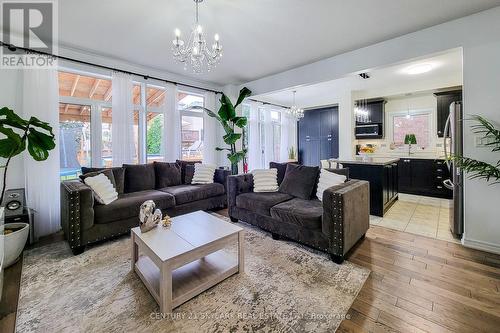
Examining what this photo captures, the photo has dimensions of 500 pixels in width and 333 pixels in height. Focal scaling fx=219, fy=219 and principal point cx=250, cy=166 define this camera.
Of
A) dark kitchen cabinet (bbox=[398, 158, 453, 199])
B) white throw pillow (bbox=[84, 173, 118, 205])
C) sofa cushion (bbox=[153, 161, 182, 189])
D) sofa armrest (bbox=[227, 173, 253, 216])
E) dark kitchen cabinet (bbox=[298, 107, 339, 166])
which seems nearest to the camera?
white throw pillow (bbox=[84, 173, 118, 205])

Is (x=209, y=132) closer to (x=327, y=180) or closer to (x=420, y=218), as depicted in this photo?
(x=327, y=180)

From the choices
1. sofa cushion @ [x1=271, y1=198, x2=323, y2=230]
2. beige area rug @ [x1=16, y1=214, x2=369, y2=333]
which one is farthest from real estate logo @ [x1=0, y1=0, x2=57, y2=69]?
sofa cushion @ [x1=271, y1=198, x2=323, y2=230]

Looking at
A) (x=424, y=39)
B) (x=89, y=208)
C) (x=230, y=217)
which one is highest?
(x=424, y=39)

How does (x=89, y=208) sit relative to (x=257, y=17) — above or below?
below

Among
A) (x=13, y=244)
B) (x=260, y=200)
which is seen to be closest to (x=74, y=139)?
(x=13, y=244)

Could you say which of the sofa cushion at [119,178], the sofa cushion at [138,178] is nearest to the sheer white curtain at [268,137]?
the sofa cushion at [138,178]

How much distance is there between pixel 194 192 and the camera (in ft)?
11.8

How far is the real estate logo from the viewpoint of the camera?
2377 mm

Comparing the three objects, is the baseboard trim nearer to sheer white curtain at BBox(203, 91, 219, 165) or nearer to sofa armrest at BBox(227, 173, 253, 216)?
sofa armrest at BBox(227, 173, 253, 216)

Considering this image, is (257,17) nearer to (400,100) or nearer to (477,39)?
(477,39)

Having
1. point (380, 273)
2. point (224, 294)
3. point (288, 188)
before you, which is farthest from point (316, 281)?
point (288, 188)

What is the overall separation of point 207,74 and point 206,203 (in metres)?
2.60

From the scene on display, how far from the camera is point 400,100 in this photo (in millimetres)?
5742

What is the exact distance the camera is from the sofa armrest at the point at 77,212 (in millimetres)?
2391
